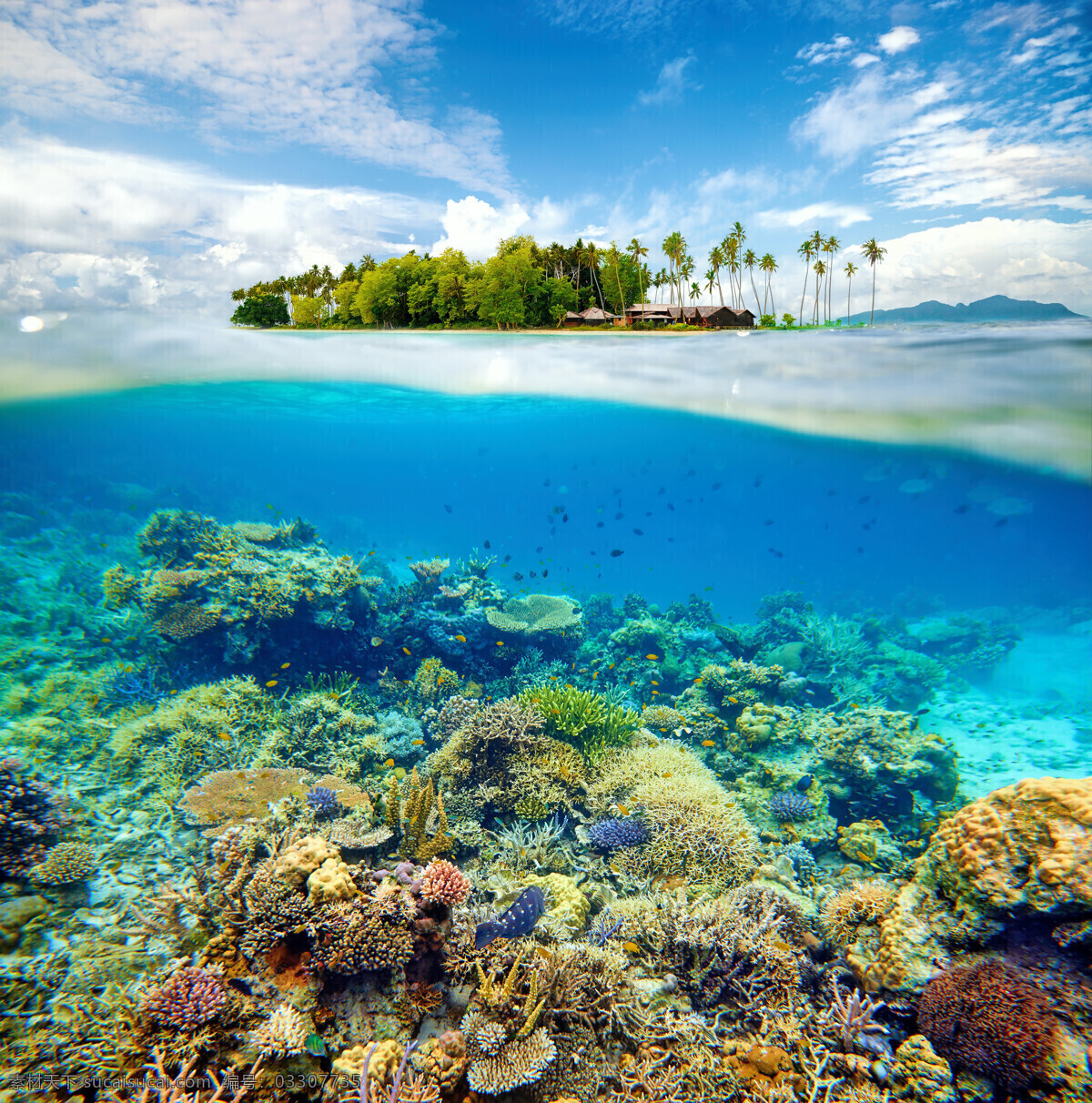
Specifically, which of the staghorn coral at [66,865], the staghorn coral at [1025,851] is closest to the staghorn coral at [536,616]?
the staghorn coral at [66,865]

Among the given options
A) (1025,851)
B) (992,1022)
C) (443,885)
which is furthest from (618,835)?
(1025,851)

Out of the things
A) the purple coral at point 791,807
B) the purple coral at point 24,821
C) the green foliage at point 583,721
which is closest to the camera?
the purple coral at point 24,821

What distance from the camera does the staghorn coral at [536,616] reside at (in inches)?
412

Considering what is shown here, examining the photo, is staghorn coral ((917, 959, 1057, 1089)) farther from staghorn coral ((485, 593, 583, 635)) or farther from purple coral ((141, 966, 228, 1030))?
staghorn coral ((485, 593, 583, 635))

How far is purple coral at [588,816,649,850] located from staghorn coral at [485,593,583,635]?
524cm

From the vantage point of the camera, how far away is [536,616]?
11672 mm

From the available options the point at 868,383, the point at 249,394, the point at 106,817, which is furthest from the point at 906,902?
the point at 249,394

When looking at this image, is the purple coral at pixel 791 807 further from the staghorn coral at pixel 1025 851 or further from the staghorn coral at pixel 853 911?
the staghorn coral at pixel 1025 851

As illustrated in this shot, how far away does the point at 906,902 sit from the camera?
4.07 m

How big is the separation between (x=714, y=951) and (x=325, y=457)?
45.2 metres

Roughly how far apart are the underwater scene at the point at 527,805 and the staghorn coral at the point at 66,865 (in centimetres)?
3

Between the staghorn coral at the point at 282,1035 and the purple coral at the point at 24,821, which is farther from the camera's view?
the purple coral at the point at 24,821

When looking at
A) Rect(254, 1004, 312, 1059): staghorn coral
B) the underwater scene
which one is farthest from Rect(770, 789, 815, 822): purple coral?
Rect(254, 1004, 312, 1059): staghorn coral

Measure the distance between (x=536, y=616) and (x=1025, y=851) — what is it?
8.78 m
